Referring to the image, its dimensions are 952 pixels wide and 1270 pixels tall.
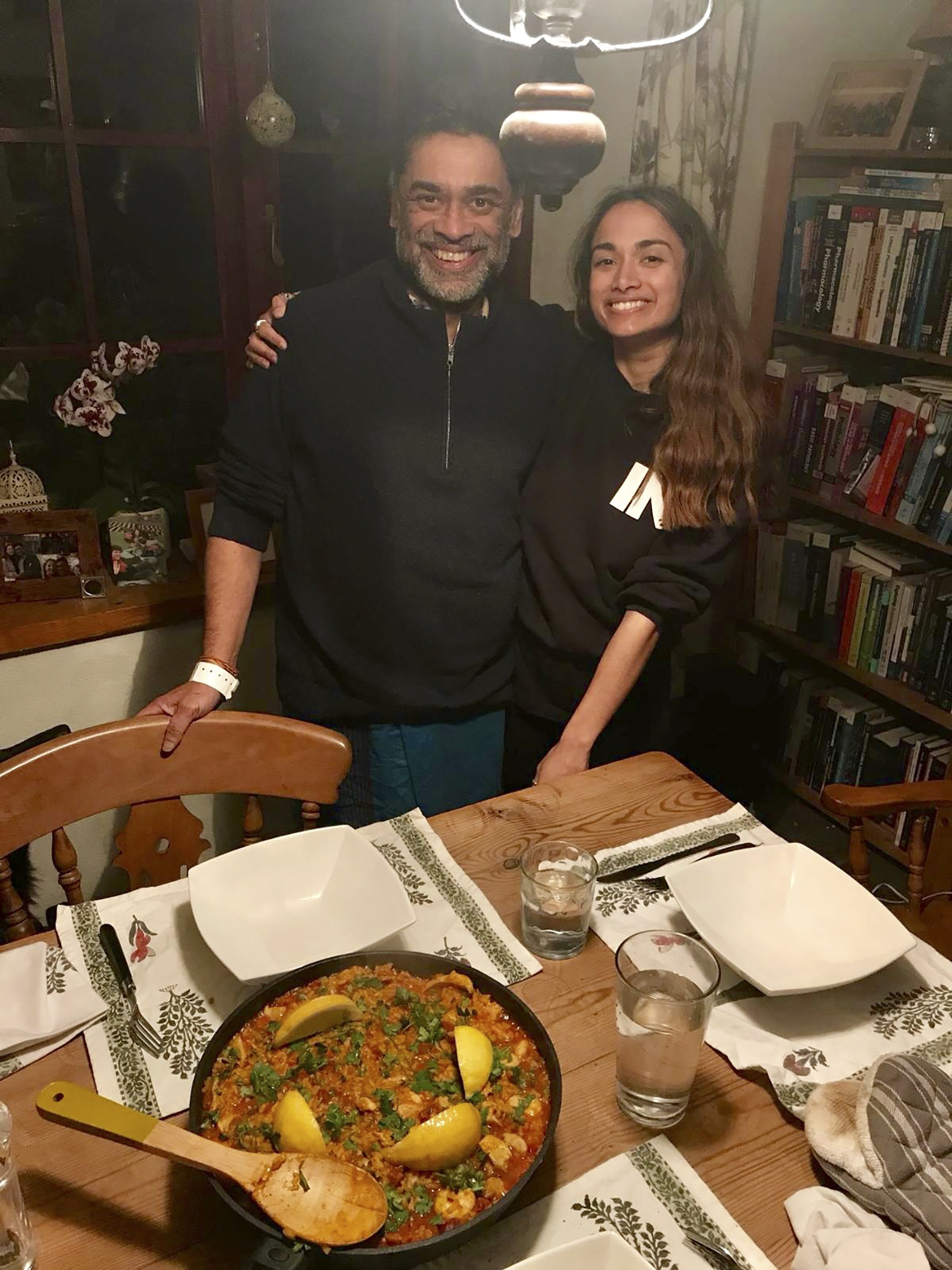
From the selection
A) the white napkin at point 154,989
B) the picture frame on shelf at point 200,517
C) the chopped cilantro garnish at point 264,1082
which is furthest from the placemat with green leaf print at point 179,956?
the picture frame on shelf at point 200,517

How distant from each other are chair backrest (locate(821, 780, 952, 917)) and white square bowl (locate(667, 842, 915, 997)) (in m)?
0.24

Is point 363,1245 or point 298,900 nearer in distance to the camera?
point 363,1245

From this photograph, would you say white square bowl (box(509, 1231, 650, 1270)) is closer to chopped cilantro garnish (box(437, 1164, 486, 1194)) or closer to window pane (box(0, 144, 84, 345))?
chopped cilantro garnish (box(437, 1164, 486, 1194))

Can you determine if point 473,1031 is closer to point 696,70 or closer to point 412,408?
point 412,408

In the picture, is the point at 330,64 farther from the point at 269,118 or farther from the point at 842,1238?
the point at 842,1238

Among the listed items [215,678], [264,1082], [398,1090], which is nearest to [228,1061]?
[264,1082]

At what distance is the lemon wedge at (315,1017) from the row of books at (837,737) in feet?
6.38

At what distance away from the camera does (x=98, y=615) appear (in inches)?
81.4

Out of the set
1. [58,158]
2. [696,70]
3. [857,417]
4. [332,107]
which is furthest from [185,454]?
[857,417]

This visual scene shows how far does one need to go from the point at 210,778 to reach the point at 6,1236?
688 millimetres

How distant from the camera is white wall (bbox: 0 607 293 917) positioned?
2.07 metres

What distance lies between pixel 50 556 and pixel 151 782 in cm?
97

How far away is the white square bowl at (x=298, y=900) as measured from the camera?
104 cm

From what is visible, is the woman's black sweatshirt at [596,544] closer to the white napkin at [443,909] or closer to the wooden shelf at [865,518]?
the white napkin at [443,909]
